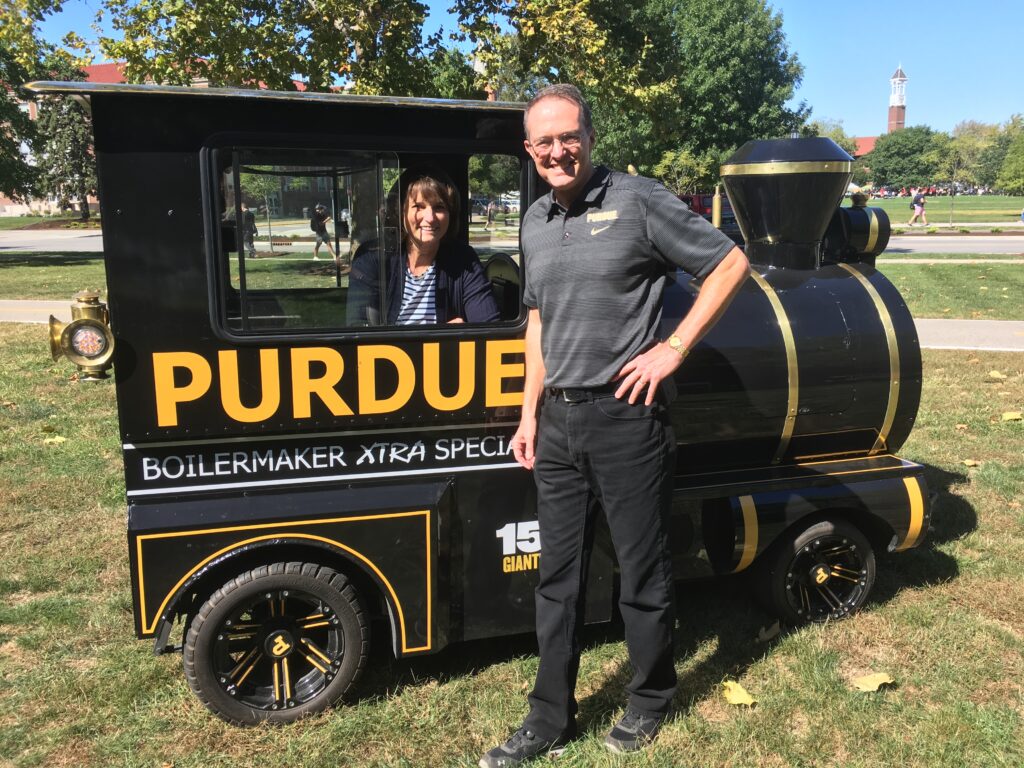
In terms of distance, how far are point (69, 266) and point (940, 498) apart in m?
19.7

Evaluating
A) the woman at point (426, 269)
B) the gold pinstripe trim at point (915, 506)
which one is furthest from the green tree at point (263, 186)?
the gold pinstripe trim at point (915, 506)

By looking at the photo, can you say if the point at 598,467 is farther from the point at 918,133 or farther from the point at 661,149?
the point at 918,133

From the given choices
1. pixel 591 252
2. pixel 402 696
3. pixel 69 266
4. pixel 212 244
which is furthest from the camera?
pixel 69 266

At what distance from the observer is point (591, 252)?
7.92ft

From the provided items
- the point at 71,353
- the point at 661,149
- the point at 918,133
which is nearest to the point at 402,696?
the point at 71,353

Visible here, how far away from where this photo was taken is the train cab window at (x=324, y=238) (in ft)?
8.61

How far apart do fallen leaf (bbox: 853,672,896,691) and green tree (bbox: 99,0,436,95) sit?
8.47 m

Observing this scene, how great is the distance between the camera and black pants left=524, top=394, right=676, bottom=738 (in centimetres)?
247

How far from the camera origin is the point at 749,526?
3.34 metres

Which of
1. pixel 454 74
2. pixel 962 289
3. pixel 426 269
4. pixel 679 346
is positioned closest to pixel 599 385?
pixel 679 346

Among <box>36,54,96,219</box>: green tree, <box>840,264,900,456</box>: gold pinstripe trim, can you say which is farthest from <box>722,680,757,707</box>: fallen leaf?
<box>36,54,96,219</box>: green tree

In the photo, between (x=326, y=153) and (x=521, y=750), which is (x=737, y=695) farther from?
(x=326, y=153)

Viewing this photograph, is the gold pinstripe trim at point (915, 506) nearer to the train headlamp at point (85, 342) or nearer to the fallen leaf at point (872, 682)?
the fallen leaf at point (872, 682)

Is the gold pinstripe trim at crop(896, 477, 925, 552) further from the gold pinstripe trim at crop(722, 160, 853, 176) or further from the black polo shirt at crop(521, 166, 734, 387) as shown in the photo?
the black polo shirt at crop(521, 166, 734, 387)
